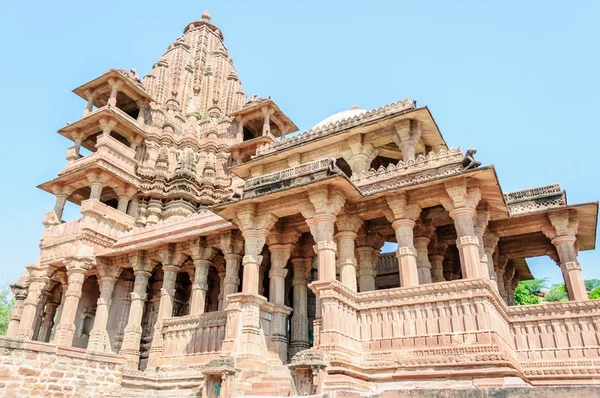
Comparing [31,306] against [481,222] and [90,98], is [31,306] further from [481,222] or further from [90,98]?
[481,222]

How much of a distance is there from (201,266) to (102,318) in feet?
18.9

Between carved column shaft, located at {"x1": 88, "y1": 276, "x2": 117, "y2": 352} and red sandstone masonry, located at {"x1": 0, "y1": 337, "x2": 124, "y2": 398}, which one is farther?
carved column shaft, located at {"x1": 88, "y1": 276, "x2": 117, "y2": 352}

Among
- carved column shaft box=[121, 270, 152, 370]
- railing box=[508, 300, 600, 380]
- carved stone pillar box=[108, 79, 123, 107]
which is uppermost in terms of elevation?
carved stone pillar box=[108, 79, 123, 107]

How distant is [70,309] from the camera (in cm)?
1966

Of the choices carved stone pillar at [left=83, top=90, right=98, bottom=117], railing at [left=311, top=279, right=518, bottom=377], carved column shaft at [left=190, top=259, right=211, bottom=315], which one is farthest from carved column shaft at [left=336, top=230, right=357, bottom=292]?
carved stone pillar at [left=83, top=90, right=98, bottom=117]

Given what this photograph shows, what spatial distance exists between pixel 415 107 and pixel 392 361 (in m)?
8.97

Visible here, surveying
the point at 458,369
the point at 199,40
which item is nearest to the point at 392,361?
the point at 458,369

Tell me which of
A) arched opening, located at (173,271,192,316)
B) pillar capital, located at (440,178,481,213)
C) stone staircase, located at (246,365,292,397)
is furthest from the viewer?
arched opening, located at (173,271,192,316)

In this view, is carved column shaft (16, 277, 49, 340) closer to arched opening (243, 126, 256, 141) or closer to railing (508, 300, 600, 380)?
arched opening (243, 126, 256, 141)

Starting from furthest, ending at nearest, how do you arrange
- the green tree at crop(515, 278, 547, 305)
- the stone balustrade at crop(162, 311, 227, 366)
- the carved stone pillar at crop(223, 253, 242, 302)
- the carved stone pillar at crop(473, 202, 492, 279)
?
the green tree at crop(515, 278, 547, 305) < the carved stone pillar at crop(223, 253, 242, 302) < the stone balustrade at crop(162, 311, 227, 366) < the carved stone pillar at crop(473, 202, 492, 279)

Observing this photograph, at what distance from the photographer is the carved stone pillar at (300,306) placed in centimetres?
1487

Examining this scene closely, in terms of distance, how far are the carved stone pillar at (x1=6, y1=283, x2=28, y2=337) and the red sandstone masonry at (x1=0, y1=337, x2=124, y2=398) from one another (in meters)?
14.4

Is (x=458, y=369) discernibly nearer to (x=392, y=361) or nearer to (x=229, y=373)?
(x=392, y=361)

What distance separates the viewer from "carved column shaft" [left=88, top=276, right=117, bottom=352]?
1931cm
